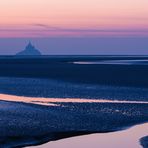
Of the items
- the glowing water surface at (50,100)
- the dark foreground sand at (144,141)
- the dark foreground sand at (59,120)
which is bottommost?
the dark foreground sand at (144,141)

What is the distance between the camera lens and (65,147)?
14.8 meters

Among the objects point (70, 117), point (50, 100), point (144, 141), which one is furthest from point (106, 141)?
point (50, 100)

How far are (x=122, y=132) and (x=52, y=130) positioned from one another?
2659mm

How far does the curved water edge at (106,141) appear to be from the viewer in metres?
14.9

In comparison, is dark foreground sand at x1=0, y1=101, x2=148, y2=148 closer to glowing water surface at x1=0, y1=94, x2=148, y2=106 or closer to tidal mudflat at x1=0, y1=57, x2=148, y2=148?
tidal mudflat at x1=0, y1=57, x2=148, y2=148

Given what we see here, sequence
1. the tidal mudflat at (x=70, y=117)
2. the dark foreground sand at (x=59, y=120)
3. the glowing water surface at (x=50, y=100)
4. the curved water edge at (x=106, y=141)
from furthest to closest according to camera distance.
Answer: the glowing water surface at (x=50, y=100) → the dark foreground sand at (x=59, y=120) → the tidal mudflat at (x=70, y=117) → the curved water edge at (x=106, y=141)

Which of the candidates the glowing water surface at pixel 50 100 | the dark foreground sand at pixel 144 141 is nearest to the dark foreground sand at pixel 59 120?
the glowing water surface at pixel 50 100

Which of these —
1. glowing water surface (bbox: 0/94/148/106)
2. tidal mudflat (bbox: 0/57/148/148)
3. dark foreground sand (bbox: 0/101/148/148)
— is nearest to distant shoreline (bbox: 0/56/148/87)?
tidal mudflat (bbox: 0/57/148/148)

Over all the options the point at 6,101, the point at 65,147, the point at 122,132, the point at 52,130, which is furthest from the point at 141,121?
the point at 6,101

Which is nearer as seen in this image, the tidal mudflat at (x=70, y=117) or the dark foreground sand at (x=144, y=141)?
the dark foreground sand at (x=144, y=141)

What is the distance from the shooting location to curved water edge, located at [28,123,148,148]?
587 inches

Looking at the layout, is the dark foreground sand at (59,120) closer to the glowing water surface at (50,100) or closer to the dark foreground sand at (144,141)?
the glowing water surface at (50,100)

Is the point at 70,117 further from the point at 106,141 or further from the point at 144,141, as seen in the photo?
the point at 144,141

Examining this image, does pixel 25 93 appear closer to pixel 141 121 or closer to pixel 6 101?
pixel 6 101
